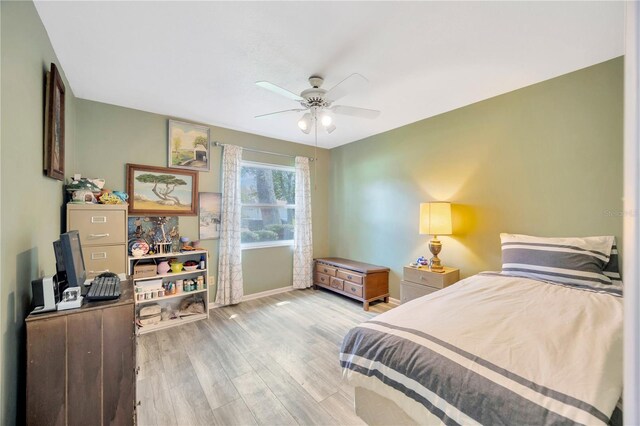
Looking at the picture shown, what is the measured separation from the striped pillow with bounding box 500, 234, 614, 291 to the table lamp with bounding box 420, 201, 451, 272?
0.63 m

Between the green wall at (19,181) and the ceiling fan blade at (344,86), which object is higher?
the ceiling fan blade at (344,86)

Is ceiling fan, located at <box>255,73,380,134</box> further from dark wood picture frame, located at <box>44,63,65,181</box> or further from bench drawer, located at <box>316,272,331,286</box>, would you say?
bench drawer, located at <box>316,272,331,286</box>

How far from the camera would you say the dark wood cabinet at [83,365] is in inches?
43.6

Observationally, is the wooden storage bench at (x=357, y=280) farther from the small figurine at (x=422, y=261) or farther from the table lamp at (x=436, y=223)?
the table lamp at (x=436, y=223)

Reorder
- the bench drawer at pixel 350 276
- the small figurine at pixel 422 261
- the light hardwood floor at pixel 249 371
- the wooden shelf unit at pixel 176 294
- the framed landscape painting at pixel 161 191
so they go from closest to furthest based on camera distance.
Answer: the light hardwood floor at pixel 249 371
the wooden shelf unit at pixel 176 294
the framed landscape painting at pixel 161 191
the small figurine at pixel 422 261
the bench drawer at pixel 350 276

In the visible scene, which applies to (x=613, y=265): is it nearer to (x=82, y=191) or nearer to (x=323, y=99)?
(x=323, y=99)

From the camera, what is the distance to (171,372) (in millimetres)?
2109

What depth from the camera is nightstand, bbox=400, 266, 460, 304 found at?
107 inches

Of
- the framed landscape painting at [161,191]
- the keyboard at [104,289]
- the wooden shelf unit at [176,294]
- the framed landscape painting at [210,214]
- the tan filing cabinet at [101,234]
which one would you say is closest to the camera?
the keyboard at [104,289]

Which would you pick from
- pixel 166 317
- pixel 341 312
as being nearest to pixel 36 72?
pixel 166 317

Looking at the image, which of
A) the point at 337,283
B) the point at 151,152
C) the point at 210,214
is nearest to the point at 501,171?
the point at 337,283

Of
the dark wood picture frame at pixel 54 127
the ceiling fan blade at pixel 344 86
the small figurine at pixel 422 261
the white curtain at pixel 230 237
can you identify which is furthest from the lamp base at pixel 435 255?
the dark wood picture frame at pixel 54 127

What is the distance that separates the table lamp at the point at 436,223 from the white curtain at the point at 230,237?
241 centimetres

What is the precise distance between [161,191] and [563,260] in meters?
4.01
